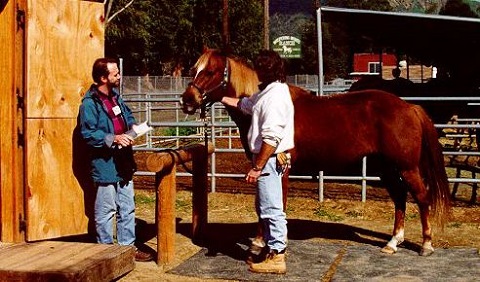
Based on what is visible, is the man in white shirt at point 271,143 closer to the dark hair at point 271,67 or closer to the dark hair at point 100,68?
the dark hair at point 271,67

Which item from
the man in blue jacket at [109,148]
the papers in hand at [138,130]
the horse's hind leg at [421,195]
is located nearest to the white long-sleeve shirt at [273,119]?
the papers in hand at [138,130]

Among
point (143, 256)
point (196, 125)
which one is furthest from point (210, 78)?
point (196, 125)

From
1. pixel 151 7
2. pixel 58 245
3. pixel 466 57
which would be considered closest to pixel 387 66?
pixel 151 7

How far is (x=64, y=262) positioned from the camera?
8.52 feet

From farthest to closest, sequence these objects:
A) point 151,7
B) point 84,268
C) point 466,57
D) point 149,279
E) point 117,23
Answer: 1. point 151,7
2. point 117,23
3. point 466,57
4. point 149,279
5. point 84,268

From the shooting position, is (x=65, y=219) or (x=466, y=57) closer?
(x=65, y=219)

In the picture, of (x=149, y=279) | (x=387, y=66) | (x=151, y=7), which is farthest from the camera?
(x=387, y=66)

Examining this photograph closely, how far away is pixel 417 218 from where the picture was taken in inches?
317

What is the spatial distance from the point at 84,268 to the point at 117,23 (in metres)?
37.9

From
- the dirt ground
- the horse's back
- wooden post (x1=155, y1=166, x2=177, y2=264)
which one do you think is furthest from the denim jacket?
the horse's back

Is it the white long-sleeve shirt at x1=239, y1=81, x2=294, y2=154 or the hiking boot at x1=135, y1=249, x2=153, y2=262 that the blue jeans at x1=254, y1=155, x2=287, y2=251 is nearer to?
the white long-sleeve shirt at x1=239, y1=81, x2=294, y2=154

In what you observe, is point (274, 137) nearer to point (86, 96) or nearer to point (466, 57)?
point (86, 96)

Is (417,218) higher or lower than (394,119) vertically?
lower

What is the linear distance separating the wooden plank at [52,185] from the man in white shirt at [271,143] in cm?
137
